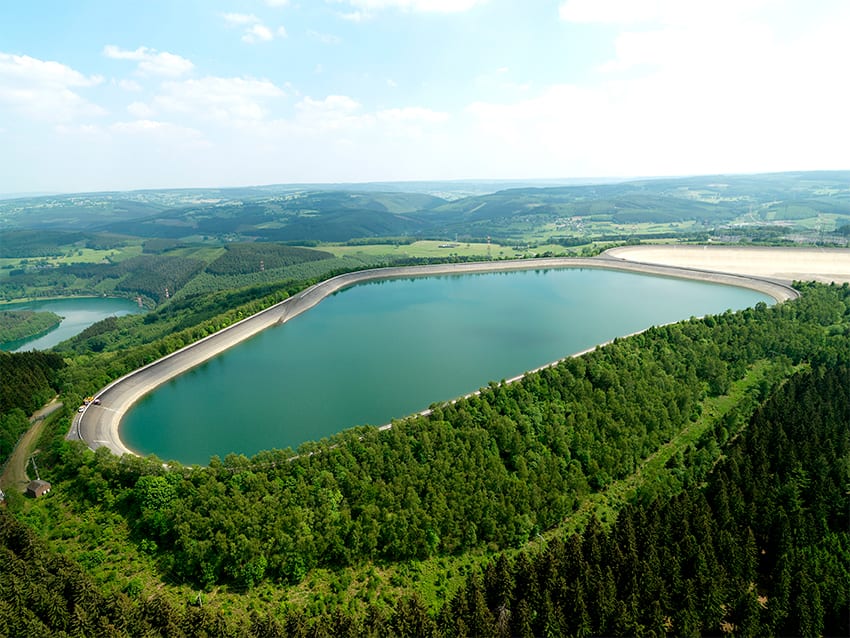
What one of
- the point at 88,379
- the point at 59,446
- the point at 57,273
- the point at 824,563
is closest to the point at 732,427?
the point at 824,563

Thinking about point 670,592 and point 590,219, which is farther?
point 590,219

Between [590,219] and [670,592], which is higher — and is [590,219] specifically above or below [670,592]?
above

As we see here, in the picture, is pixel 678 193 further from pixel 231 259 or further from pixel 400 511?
pixel 400 511

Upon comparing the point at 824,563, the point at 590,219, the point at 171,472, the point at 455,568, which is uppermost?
the point at 590,219

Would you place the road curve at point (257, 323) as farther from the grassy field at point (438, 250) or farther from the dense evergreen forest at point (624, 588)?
the grassy field at point (438, 250)

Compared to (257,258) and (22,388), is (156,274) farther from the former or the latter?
(22,388)

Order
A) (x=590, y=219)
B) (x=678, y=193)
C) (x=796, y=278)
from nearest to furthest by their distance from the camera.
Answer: (x=796, y=278) < (x=590, y=219) < (x=678, y=193)

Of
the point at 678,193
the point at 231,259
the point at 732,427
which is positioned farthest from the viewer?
the point at 678,193

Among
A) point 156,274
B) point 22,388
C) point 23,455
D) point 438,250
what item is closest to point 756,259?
point 438,250
